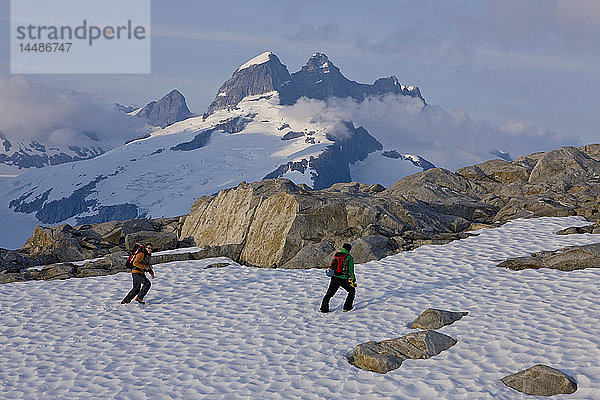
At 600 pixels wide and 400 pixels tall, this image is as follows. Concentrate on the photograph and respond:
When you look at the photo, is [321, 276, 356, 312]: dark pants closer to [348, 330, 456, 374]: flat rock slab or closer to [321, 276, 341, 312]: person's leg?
[321, 276, 341, 312]: person's leg

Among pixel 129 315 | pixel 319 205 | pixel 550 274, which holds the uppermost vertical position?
pixel 319 205

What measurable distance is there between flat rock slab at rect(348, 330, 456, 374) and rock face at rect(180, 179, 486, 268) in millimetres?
9967

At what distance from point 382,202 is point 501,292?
12.0 meters

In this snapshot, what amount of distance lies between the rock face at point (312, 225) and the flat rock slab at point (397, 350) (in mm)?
9967

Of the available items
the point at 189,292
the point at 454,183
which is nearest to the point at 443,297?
the point at 189,292

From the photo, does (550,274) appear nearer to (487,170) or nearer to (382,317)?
(382,317)

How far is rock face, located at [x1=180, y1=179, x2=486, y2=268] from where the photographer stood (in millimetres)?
25484

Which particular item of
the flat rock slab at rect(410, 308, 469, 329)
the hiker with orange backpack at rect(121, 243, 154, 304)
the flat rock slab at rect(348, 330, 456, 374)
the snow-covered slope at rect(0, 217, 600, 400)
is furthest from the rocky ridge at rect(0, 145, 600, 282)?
the flat rock slab at rect(348, 330, 456, 374)

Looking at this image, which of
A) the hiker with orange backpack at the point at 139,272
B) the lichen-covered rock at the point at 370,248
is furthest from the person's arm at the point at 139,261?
the lichen-covered rock at the point at 370,248

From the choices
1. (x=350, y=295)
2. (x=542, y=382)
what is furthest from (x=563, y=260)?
(x=542, y=382)

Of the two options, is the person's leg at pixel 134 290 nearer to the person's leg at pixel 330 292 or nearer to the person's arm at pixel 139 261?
the person's arm at pixel 139 261

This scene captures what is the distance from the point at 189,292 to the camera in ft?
68.2

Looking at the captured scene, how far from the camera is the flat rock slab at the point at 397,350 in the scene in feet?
43.0

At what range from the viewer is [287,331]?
52.4ft
